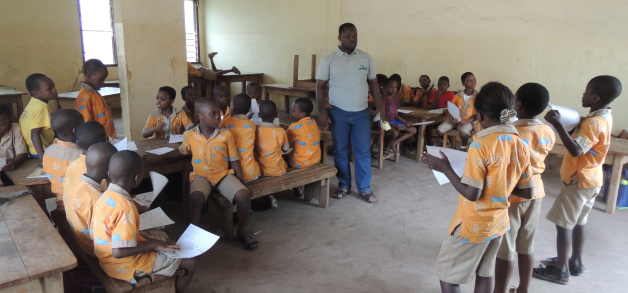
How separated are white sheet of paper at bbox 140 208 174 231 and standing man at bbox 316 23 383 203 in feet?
6.55

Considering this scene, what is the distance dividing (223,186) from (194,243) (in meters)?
1.11

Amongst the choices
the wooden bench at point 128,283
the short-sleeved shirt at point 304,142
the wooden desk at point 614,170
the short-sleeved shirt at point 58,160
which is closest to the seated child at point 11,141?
the short-sleeved shirt at point 58,160

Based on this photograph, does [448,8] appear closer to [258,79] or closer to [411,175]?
[411,175]

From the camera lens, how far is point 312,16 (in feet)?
25.9

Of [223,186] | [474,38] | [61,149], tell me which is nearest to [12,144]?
[61,149]

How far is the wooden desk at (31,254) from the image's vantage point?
164 cm

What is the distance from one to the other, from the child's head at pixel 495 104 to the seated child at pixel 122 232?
1568 mm

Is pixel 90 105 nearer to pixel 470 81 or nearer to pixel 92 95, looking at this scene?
pixel 92 95

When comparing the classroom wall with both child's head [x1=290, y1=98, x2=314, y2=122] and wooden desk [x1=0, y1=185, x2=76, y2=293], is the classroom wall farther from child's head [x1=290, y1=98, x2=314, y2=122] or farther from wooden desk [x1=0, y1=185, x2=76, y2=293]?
wooden desk [x1=0, y1=185, x2=76, y2=293]

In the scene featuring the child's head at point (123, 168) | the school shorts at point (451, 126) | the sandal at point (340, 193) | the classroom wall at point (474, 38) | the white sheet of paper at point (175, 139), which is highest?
the classroom wall at point (474, 38)

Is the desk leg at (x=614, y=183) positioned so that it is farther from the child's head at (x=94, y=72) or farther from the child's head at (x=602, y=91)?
the child's head at (x=94, y=72)

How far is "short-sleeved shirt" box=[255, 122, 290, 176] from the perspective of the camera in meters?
3.60

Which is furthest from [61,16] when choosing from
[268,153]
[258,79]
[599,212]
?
[599,212]

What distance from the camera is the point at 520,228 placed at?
234 centimetres
